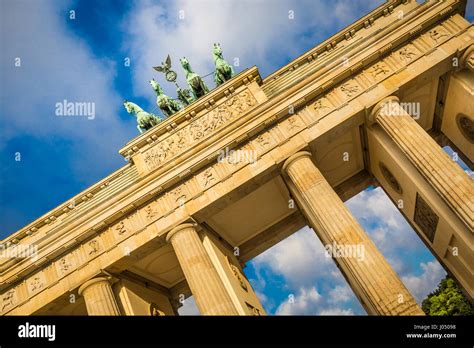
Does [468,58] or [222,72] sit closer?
[468,58]

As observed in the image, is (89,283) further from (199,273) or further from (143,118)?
(143,118)

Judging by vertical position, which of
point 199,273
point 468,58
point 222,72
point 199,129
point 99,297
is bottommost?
point 199,273

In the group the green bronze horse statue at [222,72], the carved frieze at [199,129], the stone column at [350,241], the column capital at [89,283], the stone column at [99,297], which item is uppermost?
the green bronze horse statue at [222,72]

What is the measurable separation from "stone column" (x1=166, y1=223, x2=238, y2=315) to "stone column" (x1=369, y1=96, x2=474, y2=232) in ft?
27.4

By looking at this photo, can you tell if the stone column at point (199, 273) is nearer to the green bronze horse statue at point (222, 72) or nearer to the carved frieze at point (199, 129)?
the carved frieze at point (199, 129)

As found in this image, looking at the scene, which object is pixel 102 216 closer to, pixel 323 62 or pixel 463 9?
pixel 323 62

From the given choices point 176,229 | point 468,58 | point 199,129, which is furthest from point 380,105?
point 176,229

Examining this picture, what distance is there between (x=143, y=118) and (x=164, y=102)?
154cm

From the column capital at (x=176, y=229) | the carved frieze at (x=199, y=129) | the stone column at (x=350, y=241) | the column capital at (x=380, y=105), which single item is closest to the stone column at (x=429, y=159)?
the column capital at (x=380, y=105)

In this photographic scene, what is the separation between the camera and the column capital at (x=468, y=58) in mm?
15580

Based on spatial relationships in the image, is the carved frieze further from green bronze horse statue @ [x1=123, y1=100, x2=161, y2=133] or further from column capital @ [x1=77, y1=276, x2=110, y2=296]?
column capital @ [x1=77, y1=276, x2=110, y2=296]

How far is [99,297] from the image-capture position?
16.0 m

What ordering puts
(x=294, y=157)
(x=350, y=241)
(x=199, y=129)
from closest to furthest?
(x=350, y=241)
(x=294, y=157)
(x=199, y=129)

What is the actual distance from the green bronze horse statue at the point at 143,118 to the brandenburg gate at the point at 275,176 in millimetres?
3612
